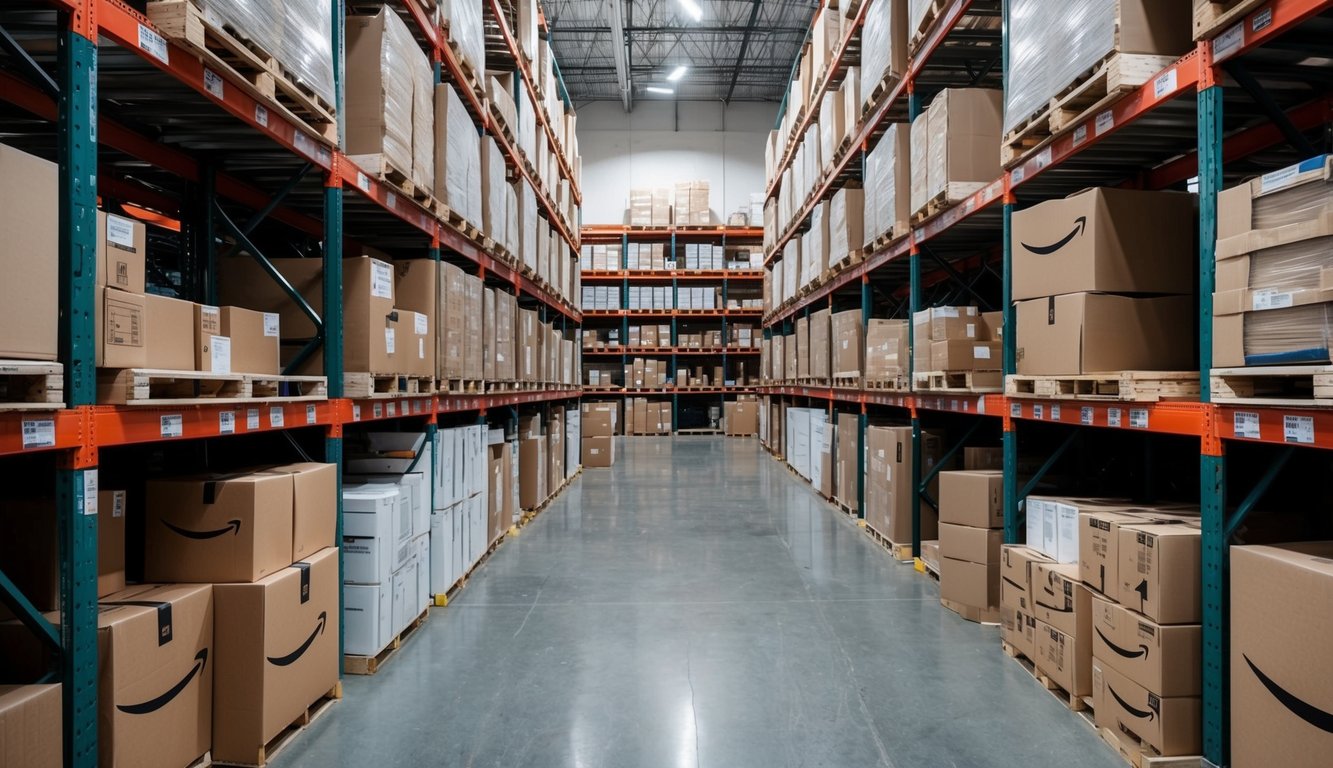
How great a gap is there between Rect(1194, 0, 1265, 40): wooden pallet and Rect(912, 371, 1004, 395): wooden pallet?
7.83ft

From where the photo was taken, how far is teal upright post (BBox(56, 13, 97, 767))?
1984 millimetres

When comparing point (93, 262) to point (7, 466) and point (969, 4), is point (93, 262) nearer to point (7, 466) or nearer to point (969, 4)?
point (7, 466)

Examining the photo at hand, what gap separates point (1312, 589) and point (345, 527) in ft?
13.2

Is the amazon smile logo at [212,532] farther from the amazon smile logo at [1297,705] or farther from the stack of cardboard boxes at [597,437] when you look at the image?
the stack of cardboard boxes at [597,437]

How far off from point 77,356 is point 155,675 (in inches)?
43.9

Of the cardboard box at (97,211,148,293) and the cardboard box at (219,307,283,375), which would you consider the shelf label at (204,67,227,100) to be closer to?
the cardboard box at (97,211,148,293)

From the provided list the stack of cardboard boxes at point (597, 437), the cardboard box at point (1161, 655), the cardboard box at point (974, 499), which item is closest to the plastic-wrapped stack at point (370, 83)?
the cardboard box at point (974, 499)

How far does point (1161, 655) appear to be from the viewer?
2709 millimetres

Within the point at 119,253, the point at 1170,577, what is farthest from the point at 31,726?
the point at 1170,577

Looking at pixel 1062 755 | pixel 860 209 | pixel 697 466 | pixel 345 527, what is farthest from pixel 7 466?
pixel 697 466

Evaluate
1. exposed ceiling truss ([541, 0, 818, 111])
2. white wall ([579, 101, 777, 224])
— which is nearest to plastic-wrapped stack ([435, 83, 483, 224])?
exposed ceiling truss ([541, 0, 818, 111])

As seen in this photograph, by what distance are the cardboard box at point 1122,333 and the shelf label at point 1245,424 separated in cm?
82

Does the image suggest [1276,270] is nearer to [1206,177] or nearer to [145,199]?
[1206,177]

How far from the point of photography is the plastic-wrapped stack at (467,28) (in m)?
4.92
